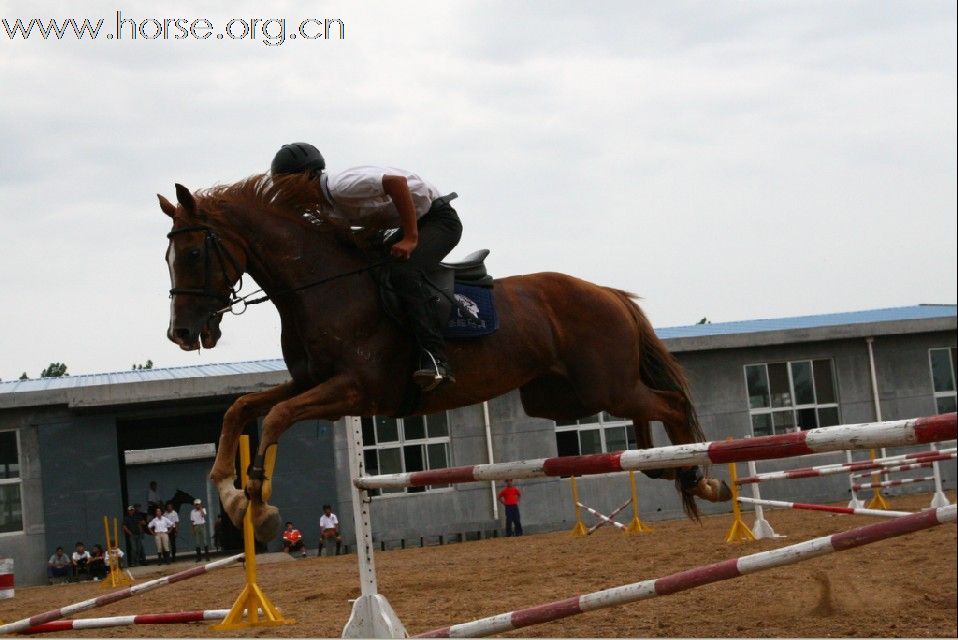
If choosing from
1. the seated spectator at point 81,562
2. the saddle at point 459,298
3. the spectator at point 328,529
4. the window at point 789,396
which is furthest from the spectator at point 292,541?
the saddle at point 459,298

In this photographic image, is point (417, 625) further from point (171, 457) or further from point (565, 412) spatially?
point (171, 457)

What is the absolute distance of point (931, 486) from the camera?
80.8 feet

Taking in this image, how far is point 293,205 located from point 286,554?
51.9 feet

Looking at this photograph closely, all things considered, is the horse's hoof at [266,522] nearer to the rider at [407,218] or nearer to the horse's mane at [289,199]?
the rider at [407,218]

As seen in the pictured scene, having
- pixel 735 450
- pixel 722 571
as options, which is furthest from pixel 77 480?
pixel 735 450

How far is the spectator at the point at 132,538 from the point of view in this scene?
21.3 metres

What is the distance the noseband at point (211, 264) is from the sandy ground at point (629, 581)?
2801mm

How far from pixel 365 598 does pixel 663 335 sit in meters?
20.1

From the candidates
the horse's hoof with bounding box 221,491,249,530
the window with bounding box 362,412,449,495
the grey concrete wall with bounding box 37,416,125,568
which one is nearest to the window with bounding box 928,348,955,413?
the window with bounding box 362,412,449,495

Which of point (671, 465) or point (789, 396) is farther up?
point (789, 396)

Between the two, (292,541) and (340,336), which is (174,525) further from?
(340,336)

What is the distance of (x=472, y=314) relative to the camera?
19.9ft

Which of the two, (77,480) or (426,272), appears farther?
(77,480)

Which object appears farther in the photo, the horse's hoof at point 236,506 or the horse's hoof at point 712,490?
the horse's hoof at point 712,490
